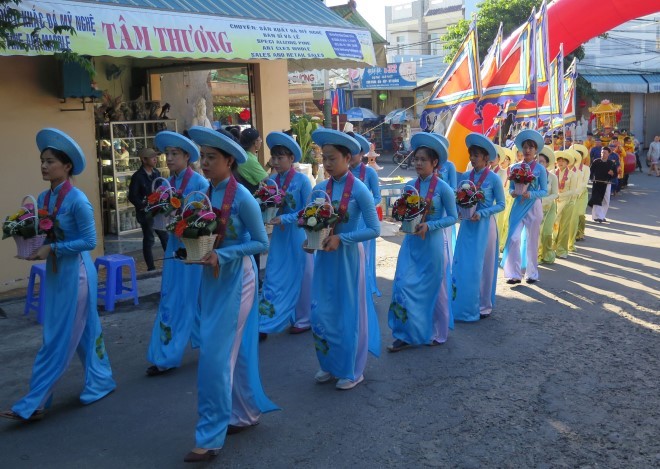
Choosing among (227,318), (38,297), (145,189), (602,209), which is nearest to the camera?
(227,318)

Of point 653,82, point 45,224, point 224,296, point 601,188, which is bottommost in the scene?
point 601,188


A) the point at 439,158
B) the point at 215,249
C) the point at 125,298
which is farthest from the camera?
the point at 125,298

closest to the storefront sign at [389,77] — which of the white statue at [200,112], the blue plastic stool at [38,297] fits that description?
the white statue at [200,112]

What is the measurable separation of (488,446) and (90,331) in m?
2.97

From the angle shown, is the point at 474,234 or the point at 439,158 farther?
the point at 474,234

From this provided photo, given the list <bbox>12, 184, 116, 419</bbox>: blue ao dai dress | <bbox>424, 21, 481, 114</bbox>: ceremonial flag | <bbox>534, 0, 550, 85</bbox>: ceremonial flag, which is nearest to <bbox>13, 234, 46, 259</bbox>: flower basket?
<bbox>12, 184, 116, 419</bbox>: blue ao dai dress

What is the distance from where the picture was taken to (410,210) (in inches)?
276

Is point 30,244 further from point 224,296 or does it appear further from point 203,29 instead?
point 203,29

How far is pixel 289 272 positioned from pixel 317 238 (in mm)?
2270

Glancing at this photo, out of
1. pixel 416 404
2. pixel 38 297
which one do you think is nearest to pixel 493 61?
pixel 38 297

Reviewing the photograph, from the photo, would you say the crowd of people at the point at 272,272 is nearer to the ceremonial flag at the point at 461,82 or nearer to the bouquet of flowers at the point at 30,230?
the bouquet of flowers at the point at 30,230

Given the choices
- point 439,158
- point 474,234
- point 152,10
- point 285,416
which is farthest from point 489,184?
point 152,10

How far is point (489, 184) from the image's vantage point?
839 cm

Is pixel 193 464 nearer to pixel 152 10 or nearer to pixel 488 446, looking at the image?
pixel 488 446
